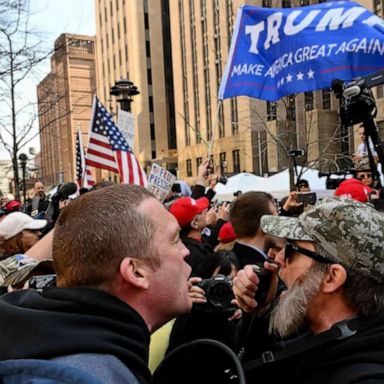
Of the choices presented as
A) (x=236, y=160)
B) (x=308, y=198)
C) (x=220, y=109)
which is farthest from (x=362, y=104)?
(x=236, y=160)

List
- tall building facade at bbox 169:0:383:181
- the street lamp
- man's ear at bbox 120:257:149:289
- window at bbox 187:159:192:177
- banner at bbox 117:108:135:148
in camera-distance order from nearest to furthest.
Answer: man's ear at bbox 120:257:149:289 < banner at bbox 117:108:135:148 < the street lamp < tall building facade at bbox 169:0:383:181 < window at bbox 187:159:192:177

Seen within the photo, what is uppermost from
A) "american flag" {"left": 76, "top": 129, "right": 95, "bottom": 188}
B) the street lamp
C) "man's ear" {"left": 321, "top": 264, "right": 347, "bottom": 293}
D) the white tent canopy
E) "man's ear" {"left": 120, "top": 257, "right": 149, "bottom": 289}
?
the street lamp

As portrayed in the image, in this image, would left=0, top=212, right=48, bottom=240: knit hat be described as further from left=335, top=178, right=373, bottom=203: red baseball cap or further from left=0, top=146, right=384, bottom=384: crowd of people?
left=335, top=178, right=373, bottom=203: red baseball cap

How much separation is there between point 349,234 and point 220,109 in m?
38.1

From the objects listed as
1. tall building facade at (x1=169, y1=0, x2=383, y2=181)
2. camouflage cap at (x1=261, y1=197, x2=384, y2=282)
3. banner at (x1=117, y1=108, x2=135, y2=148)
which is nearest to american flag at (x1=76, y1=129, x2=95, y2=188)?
banner at (x1=117, y1=108, x2=135, y2=148)

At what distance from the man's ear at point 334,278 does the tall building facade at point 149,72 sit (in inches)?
2107

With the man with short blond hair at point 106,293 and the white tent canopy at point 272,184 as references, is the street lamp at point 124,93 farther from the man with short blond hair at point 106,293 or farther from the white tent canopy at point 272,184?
the man with short blond hair at point 106,293

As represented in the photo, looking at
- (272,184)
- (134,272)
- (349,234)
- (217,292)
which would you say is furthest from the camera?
(272,184)

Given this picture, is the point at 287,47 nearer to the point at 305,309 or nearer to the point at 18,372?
the point at 305,309

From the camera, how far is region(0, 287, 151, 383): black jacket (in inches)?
47.5

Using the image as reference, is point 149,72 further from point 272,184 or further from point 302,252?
point 302,252

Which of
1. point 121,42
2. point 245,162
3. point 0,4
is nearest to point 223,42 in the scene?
point 245,162

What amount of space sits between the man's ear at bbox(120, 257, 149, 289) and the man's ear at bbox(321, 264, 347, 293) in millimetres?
743

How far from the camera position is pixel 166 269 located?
1617 millimetres
